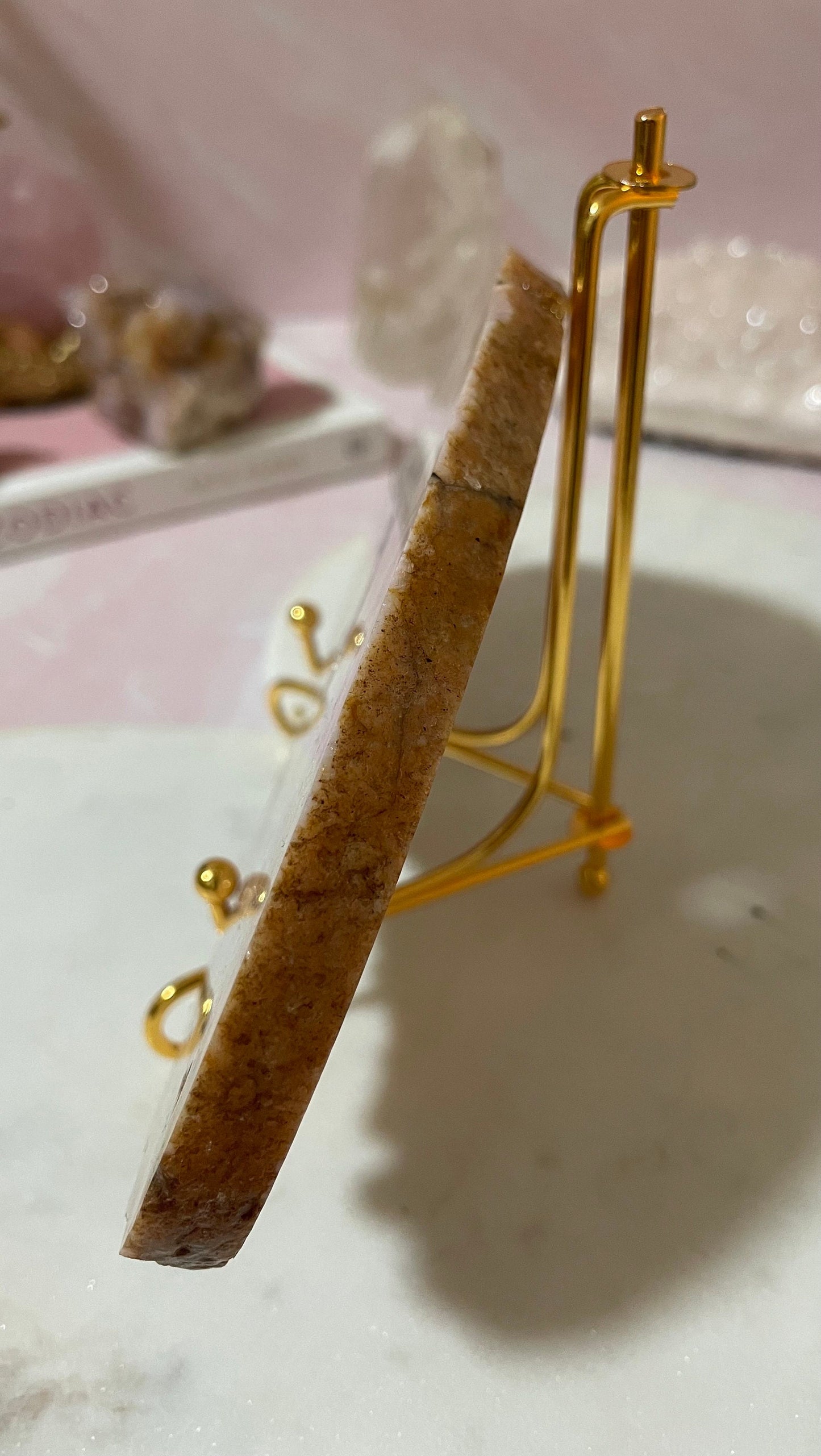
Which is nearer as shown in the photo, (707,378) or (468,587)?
(468,587)

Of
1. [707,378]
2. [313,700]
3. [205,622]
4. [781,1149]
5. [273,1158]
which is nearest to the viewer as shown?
[273,1158]

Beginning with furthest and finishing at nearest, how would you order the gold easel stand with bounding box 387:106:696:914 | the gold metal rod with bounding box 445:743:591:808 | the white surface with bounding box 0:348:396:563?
the white surface with bounding box 0:348:396:563 < the gold metal rod with bounding box 445:743:591:808 < the gold easel stand with bounding box 387:106:696:914

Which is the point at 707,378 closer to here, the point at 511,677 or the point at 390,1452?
the point at 511,677

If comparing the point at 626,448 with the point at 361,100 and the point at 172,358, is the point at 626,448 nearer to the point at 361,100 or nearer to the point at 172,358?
the point at 172,358

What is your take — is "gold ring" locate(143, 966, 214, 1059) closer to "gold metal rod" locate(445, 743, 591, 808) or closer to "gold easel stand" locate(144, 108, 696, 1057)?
"gold easel stand" locate(144, 108, 696, 1057)

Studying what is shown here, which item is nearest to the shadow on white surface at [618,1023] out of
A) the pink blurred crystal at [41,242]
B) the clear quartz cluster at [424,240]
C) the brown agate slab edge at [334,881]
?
the brown agate slab edge at [334,881]

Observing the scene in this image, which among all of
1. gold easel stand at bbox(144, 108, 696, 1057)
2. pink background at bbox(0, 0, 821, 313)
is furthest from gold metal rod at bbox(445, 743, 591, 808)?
pink background at bbox(0, 0, 821, 313)

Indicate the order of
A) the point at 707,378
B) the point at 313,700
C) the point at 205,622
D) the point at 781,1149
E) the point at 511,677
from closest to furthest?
the point at 781,1149 < the point at 511,677 < the point at 313,700 < the point at 205,622 < the point at 707,378

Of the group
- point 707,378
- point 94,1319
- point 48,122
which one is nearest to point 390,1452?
point 94,1319
